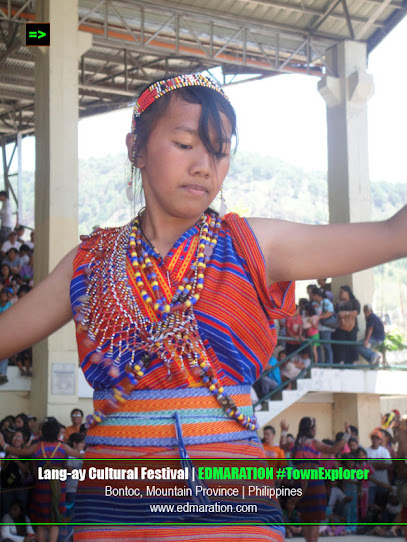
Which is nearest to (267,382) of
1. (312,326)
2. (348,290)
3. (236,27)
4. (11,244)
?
(312,326)

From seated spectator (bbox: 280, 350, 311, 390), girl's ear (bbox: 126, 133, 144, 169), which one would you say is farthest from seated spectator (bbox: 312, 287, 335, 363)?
girl's ear (bbox: 126, 133, 144, 169)

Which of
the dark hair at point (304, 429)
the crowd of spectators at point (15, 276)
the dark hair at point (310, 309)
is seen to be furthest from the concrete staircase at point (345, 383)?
the crowd of spectators at point (15, 276)

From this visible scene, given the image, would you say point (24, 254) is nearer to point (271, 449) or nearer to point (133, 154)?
point (271, 449)

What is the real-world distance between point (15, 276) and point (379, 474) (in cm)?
618

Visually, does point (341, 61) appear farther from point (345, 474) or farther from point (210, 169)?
point (210, 169)

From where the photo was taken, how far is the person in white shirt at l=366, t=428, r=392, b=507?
34.2 feet

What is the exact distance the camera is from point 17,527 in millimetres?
8188

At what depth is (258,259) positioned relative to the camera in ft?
5.11

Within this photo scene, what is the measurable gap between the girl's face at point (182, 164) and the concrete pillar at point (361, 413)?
13.2m

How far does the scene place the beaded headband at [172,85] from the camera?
5.49 feet

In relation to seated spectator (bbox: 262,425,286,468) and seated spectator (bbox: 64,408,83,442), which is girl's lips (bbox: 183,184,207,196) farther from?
seated spectator (bbox: 64,408,83,442)

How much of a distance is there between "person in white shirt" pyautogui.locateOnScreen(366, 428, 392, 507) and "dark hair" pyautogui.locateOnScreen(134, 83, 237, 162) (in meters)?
9.46

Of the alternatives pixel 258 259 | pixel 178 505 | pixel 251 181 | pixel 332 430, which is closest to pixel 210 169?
pixel 258 259

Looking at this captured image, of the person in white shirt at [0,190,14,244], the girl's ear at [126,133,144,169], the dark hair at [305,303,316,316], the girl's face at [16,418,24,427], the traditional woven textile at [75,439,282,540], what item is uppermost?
the person in white shirt at [0,190,14,244]
